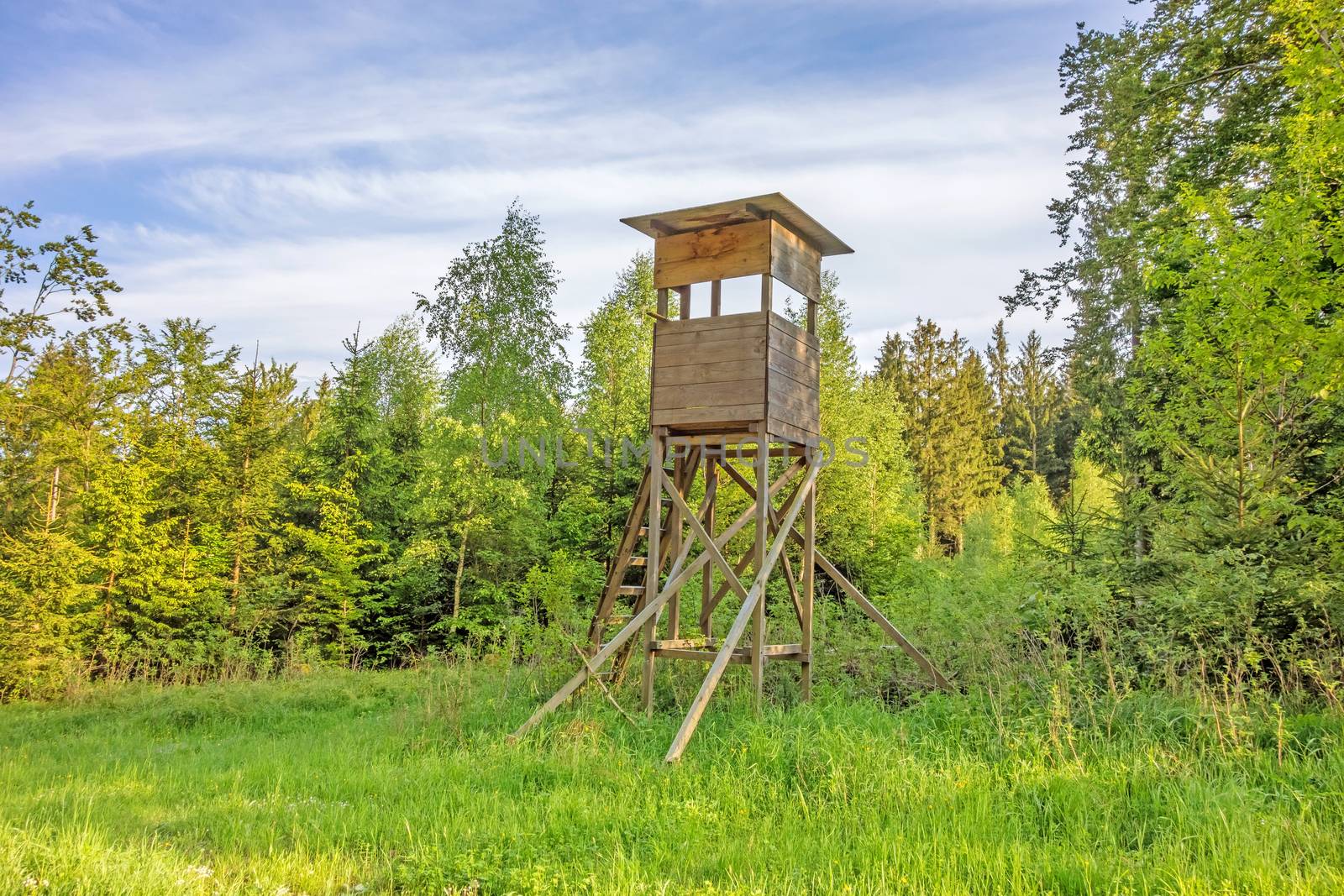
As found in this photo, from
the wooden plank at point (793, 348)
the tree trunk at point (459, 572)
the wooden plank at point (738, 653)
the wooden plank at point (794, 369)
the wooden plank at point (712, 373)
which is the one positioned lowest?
the wooden plank at point (738, 653)

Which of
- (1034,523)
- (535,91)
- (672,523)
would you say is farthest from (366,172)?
(1034,523)

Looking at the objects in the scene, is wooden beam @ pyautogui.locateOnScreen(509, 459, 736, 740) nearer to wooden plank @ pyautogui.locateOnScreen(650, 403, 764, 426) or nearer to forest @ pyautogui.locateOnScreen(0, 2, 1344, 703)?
wooden plank @ pyautogui.locateOnScreen(650, 403, 764, 426)

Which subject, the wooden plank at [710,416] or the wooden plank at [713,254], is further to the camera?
the wooden plank at [713,254]

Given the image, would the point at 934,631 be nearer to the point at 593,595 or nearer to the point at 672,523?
the point at 672,523

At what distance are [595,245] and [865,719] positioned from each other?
55.9 ft

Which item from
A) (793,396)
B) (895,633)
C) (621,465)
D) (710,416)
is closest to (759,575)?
(710,416)

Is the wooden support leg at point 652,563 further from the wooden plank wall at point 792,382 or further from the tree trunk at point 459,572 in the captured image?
the tree trunk at point 459,572

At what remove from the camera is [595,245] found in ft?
72.9

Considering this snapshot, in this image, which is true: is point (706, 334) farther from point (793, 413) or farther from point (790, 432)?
point (790, 432)

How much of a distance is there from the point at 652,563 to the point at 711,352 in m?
2.27

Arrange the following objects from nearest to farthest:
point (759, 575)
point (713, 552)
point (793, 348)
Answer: point (759, 575) < point (713, 552) < point (793, 348)

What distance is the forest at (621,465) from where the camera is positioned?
8.42 meters

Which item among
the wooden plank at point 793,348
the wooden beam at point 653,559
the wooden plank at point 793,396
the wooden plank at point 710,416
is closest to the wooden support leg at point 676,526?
the wooden beam at point 653,559

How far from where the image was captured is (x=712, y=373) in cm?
878
